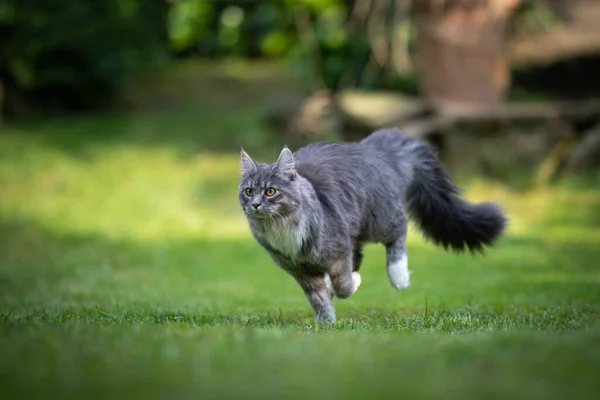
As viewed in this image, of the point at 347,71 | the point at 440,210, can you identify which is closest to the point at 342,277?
the point at 440,210

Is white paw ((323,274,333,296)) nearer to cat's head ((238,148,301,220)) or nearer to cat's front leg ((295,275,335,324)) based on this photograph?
cat's front leg ((295,275,335,324))

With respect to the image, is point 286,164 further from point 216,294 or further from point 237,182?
point 237,182

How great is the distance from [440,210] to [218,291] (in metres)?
4.52

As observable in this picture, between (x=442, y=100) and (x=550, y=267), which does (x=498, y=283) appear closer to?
(x=550, y=267)

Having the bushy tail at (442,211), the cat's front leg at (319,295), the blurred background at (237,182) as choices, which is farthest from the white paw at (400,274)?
the cat's front leg at (319,295)

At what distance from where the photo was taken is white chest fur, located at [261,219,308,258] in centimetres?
799

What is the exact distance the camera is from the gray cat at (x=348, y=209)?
8031 mm

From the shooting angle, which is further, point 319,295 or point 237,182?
point 237,182

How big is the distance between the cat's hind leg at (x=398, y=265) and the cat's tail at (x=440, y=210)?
603 millimetres

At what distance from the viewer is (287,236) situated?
26.3 feet

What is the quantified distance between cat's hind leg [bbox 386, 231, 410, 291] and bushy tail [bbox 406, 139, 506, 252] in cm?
60

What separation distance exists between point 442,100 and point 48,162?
9.52 metres

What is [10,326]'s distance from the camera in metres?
6.75

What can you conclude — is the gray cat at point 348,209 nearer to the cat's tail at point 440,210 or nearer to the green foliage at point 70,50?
the cat's tail at point 440,210
